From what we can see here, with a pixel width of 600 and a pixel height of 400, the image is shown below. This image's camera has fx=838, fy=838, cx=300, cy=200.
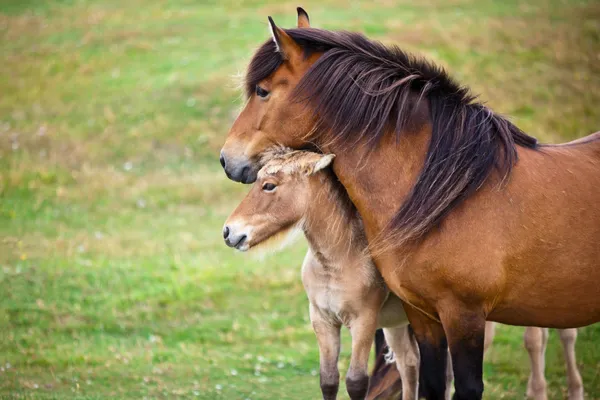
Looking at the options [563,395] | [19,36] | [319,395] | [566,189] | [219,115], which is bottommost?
[19,36]

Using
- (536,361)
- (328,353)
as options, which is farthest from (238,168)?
(536,361)

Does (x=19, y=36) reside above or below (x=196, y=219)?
below

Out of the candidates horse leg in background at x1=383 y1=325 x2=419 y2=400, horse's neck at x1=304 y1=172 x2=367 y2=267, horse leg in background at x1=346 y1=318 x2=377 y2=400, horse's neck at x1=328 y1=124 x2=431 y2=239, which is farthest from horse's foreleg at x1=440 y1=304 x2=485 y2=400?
horse leg in background at x1=383 y1=325 x2=419 y2=400

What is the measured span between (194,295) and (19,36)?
49.9 ft

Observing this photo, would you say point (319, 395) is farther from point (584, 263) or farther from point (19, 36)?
point (19, 36)

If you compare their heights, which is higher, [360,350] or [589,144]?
[589,144]

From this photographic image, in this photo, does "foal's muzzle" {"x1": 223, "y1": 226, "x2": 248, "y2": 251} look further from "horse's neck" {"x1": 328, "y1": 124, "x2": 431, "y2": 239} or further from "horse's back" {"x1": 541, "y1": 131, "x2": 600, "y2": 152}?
"horse's back" {"x1": 541, "y1": 131, "x2": 600, "y2": 152}

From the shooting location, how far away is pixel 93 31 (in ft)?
77.8

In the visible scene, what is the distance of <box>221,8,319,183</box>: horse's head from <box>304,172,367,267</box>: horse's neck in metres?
0.68

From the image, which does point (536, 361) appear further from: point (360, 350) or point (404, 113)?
point (404, 113)

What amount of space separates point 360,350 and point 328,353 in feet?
0.96

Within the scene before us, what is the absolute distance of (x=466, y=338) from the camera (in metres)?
5.32

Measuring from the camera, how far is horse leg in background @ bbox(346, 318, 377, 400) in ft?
20.7

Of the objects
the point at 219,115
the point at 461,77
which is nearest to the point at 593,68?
the point at 461,77
